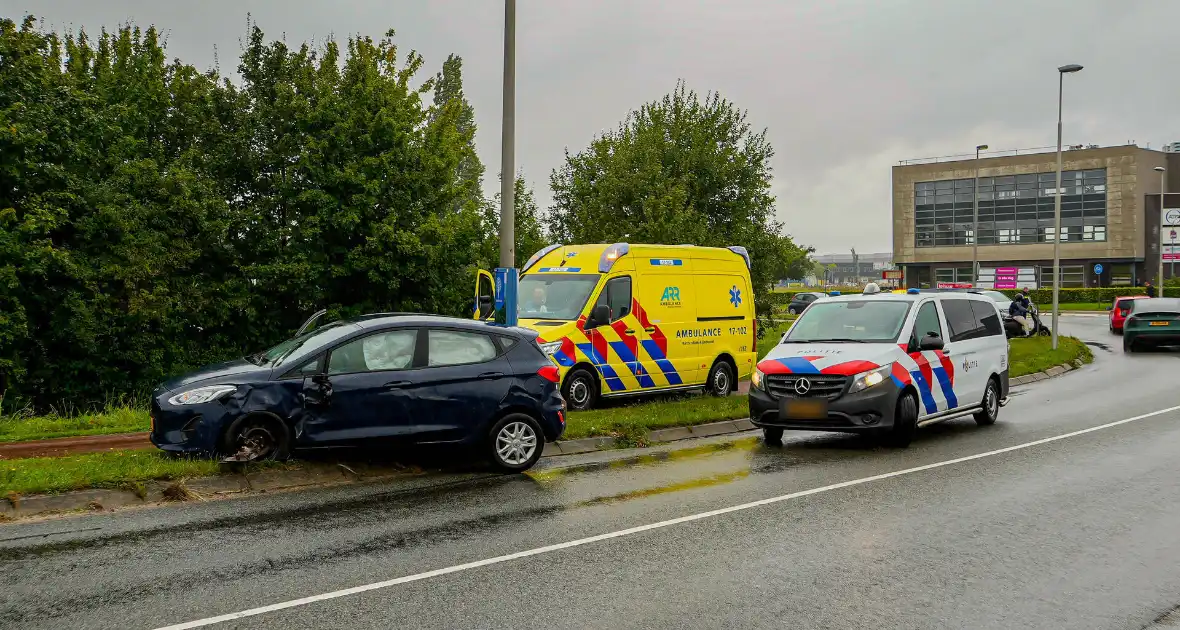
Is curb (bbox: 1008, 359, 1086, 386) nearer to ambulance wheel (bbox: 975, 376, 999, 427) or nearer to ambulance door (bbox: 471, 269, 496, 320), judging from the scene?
ambulance wheel (bbox: 975, 376, 999, 427)

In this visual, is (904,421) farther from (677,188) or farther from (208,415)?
(677,188)

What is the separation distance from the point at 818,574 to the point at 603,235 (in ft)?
74.8

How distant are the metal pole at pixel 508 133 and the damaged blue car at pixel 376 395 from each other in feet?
6.55

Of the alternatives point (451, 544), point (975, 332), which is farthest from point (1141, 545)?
point (975, 332)

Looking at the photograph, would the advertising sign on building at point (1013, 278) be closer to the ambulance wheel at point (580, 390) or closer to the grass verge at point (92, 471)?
the ambulance wheel at point (580, 390)

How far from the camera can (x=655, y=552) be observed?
626cm

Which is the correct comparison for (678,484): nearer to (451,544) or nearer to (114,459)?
(451,544)

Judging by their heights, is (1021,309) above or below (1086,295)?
below

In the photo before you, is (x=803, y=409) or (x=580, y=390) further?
(x=580, y=390)

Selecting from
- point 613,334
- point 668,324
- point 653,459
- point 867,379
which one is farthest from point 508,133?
point 867,379

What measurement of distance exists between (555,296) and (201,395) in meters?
6.66

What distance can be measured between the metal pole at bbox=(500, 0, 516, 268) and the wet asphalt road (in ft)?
10.6

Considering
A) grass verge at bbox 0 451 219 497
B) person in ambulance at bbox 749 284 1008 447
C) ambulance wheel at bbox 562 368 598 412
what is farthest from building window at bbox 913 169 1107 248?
grass verge at bbox 0 451 219 497

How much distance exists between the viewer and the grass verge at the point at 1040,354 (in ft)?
71.0
